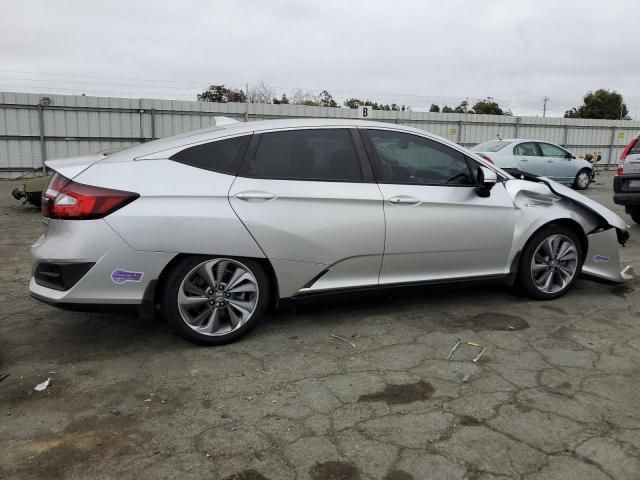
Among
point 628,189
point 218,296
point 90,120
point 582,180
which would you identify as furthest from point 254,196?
point 90,120

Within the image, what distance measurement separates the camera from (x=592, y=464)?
2.55 metres

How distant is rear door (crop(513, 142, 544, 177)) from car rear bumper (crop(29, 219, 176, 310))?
12.9m

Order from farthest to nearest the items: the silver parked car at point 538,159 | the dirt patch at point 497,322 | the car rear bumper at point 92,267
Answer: the silver parked car at point 538,159 < the dirt patch at point 497,322 < the car rear bumper at point 92,267

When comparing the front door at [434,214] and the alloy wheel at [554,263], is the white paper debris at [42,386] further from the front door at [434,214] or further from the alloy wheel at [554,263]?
the alloy wheel at [554,263]

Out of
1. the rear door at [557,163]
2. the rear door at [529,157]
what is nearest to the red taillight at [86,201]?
the rear door at [529,157]

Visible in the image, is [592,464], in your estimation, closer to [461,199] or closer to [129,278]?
[461,199]

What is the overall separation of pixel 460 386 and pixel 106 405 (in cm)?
203

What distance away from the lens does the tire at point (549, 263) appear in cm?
477

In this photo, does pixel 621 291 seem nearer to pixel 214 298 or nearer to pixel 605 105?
pixel 214 298

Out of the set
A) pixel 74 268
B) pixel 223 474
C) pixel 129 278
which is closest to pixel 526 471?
pixel 223 474

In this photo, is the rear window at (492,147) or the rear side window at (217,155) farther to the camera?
the rear window at (492,147)

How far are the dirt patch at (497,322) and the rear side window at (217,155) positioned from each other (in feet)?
7.21

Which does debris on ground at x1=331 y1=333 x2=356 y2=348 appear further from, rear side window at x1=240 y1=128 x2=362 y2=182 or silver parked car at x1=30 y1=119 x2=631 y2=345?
rear side window at x1=240 y1=128 x2=362 y2=182

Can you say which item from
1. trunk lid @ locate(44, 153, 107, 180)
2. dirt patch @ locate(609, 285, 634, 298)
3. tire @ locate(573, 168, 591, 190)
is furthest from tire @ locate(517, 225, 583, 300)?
tire @ locate(573, 168, 591, 190)
